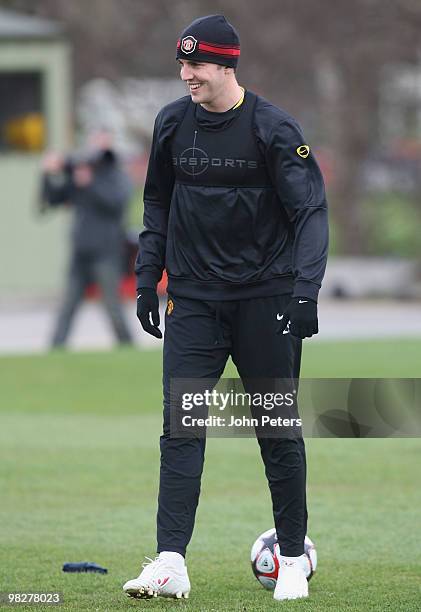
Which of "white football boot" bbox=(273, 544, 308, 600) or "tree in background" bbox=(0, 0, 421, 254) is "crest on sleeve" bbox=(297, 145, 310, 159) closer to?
"white football boot" bbox=(273, 544, 308, 600)

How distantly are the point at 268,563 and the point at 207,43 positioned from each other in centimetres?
188

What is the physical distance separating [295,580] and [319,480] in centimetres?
294

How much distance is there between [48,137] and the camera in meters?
23.2

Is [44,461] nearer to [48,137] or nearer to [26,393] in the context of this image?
[26,393]

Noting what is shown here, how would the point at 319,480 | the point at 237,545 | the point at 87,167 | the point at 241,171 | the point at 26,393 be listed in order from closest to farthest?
the point at 241,171, the point at 237,545, the point at 319,480, the point at 26,393, the point at 87,167

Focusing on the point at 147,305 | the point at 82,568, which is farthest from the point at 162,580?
the point at 147,305

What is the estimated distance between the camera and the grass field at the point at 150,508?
579 cm

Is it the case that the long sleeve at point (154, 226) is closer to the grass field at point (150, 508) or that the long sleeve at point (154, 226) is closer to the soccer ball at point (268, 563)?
the soccer ball at point (268, 563)

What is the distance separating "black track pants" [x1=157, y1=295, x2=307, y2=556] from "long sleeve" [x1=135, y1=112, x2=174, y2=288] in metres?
0.15

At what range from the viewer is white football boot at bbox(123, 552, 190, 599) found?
209 inches

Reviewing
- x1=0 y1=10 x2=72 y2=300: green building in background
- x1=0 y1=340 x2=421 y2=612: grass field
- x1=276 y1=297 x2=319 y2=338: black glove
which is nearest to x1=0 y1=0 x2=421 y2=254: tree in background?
x1=0 y1=10 x2=72 y2=300: green building in background

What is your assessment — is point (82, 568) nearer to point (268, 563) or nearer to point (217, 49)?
point (268, 563)

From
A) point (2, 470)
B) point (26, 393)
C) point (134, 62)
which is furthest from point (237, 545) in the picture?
point (134, 62)

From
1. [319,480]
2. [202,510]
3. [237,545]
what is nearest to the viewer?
[237,545]
